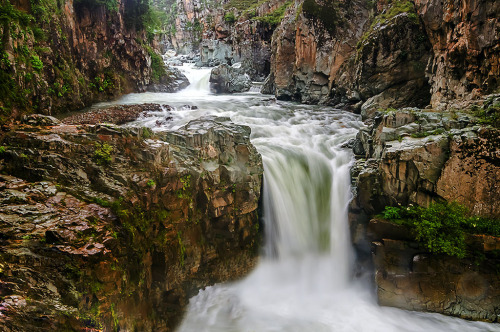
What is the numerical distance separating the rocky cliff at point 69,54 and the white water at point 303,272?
357cm

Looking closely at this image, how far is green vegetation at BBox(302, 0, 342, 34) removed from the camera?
19219mm

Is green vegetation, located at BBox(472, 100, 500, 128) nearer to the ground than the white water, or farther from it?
farther from it

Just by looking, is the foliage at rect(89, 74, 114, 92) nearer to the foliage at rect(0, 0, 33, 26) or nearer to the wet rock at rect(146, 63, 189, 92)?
the wet rock at rect(146, 63, 189, 92)

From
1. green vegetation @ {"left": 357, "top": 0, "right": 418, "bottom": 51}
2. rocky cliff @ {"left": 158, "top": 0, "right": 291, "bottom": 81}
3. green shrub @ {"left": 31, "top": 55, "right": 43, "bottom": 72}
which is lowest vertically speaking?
green shrub @ {"left": 31, "top": 55, "right": 43, "bottom": 72}

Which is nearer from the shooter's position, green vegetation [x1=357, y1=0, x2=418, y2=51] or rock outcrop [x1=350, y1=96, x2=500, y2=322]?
rock outcrop [x1=350, y1=96, x2=500, y2=322]

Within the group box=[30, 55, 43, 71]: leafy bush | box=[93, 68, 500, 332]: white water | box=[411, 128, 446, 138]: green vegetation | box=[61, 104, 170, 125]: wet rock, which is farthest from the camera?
box=[61, 104, 170, 125]: wet rock

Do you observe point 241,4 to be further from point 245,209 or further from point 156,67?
point 245,209

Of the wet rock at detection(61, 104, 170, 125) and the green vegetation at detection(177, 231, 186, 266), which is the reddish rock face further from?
the wet rock at detection(61, 104, 170, 125)

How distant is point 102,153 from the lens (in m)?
5.90

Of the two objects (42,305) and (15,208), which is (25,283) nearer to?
(42,305)

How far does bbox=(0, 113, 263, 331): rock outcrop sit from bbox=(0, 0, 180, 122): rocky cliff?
244 centimetres

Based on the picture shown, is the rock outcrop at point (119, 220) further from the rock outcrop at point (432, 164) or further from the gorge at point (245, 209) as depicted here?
the rock outcrop at point (432, 164)

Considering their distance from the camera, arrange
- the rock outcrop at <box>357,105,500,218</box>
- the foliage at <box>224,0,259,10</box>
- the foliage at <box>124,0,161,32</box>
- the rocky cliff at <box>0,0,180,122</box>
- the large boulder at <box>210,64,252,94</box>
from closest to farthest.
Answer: the rock outcrop at <box>357,105,500,218</box>, the rocky cliff at <box>0,0,180,122</box>, the foliage at <box>124,0,161,32</box>, the large boulder at <box>210,64,252,94</box>, the foliage at <box>224,0,259,10</box>

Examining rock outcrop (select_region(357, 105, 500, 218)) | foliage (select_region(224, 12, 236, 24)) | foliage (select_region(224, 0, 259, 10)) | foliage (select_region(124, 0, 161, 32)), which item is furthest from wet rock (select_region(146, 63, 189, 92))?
foliage (select_region(224, 0, 259, 10))
